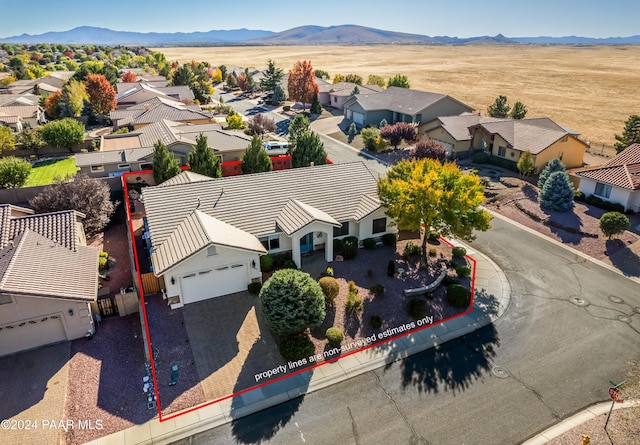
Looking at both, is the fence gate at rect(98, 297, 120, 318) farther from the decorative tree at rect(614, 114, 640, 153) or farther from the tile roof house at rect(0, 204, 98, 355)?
the decorative tree at rect(614, 114, 640, 153)

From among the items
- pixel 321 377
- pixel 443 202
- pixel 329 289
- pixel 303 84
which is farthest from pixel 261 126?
pixel 321 377

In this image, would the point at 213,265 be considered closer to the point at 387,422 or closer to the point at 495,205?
the point at 387,422

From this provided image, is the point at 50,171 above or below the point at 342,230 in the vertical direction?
below

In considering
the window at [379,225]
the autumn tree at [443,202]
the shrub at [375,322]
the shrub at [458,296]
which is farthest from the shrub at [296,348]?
the window at [379,225]

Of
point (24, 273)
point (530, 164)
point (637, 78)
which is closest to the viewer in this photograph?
point (24, 273)

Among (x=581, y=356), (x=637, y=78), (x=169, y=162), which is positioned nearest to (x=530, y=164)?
(x=581, y=356)

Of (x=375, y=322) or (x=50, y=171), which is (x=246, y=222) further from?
(x=50, y=171)
